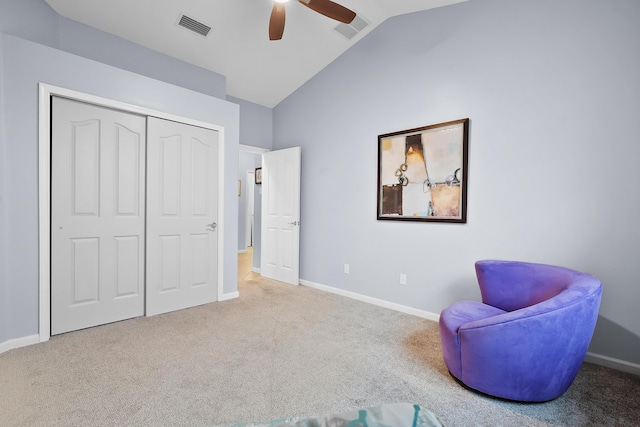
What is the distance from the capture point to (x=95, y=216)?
113 inches

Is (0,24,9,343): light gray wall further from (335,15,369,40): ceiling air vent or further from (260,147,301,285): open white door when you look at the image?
(335,15,369,40): ceiling air vent

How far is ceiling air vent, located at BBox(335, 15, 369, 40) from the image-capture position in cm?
354

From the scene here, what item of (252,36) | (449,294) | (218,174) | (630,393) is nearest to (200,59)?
(252,36)

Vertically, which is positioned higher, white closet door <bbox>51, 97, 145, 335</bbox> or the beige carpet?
white closet door <bbox>51, 97, 145, 335</bbox>

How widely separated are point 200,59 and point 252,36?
32.4 inches

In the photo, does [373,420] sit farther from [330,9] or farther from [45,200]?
[45,200]

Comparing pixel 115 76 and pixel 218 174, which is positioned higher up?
pixel 115 76

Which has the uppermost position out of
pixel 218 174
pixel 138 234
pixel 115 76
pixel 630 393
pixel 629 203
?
pixel 115 76

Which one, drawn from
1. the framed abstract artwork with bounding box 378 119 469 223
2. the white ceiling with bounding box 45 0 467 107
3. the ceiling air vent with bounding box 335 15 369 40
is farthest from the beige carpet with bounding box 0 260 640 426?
the ceiling air vent with bounding box 335 15 369 40

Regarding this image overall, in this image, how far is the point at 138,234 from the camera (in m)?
3.15

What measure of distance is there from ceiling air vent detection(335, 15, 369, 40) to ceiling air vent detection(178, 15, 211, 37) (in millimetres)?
1554

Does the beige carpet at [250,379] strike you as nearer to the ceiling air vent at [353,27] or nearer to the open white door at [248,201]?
the ceiling air vent at [353,27]

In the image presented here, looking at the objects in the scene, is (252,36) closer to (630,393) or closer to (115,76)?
(115,76)

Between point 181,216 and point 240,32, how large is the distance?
2.29m
